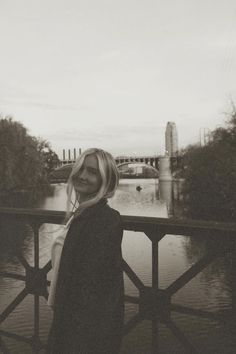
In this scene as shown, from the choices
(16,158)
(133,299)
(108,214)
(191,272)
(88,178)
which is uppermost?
(16,158)

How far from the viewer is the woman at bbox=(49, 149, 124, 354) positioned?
1981mm

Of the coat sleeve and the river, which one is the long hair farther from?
the river

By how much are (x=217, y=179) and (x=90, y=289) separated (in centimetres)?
2608

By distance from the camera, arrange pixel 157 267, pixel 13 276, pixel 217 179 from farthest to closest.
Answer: pixel 217 179 < pixel 13 276 < pixel 157 267

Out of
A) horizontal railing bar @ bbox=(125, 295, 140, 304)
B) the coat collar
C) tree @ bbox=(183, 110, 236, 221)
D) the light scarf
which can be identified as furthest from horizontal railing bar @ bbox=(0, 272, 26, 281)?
tree @ bbox=(183, 110, 236, 221)

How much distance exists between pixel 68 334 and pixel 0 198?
40.5 metres

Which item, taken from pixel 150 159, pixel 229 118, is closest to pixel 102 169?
pixel 229 118

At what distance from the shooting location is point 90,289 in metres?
2.01

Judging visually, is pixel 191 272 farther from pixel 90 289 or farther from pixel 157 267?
pixel 90 289

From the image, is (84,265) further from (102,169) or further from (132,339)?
(132,339)

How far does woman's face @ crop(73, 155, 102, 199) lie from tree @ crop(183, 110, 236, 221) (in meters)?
22.8

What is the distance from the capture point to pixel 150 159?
116 metres

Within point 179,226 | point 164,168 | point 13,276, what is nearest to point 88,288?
point 179,226

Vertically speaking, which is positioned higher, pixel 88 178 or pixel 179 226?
pixel 88 178
